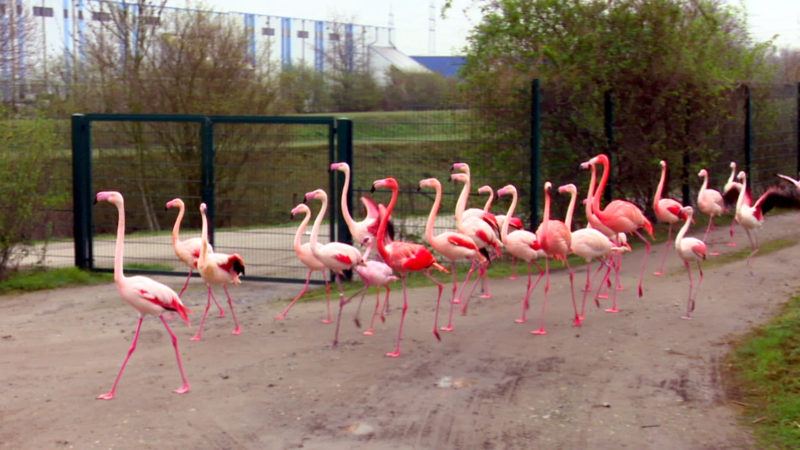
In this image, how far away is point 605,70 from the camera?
12367mm

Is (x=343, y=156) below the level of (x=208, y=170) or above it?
above

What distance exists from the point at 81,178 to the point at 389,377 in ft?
19.1

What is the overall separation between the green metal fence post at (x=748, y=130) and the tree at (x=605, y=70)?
1.84m

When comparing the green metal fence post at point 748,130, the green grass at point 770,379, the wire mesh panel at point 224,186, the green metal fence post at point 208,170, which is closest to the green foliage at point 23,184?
the wire mesh panel at point 224,186

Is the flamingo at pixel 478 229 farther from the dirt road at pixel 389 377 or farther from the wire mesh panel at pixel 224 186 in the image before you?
the wire mesh panel at pixel 224 186

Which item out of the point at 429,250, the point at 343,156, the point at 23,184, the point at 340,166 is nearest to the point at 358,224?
the point at 340,166

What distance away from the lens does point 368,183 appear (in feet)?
34.4

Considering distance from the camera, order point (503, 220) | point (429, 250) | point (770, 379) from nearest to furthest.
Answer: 1. point (770, 379)
2. point (429, 250)
3. point (503, 220)

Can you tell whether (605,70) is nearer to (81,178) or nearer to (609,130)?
(609,130)

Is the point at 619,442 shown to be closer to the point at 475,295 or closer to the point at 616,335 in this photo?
the point at 616,335

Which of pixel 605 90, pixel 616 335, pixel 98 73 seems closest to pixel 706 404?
pixel 616 335

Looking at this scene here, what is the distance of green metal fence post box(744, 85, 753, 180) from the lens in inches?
592

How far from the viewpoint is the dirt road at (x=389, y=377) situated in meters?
5.20

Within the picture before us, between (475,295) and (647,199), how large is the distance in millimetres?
5252
